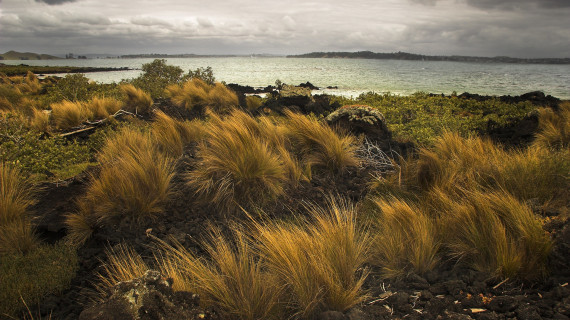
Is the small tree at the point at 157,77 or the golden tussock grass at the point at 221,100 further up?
the small tree at the point at 157,77

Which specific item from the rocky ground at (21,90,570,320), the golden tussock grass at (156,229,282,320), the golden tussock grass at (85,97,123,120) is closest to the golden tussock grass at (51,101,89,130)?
the golden tussock grass at (85,97,123,120)

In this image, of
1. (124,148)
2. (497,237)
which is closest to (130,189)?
(124,148)

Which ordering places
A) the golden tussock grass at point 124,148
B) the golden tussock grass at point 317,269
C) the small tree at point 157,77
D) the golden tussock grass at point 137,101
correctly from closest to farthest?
the golden tussock grass at point 317,269, the golden tussock grass at point 124,148, the golden tussock grass at point 137,101, the small tree at point 157,77

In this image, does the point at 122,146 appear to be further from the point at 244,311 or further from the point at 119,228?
the point at 244,311

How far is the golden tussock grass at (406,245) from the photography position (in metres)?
2.94

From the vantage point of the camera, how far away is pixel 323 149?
5.78 meters

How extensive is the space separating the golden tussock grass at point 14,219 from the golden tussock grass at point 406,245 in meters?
3.64

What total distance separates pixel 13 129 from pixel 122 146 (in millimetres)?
3137

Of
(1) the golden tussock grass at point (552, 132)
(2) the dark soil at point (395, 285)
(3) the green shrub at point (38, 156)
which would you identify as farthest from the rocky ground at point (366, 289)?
(1) the golden tussock grass at point (552, 132)

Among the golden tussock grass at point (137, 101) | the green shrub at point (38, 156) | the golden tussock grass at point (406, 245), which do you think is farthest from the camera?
the golden tussock grass at point (137, 101)

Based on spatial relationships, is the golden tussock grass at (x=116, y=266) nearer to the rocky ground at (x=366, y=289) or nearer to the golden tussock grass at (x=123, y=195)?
the rocky ground at (x=366, y=289)

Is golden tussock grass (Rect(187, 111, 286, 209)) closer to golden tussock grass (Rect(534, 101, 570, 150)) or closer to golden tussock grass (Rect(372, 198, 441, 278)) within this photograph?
golden tussock grass (Rect(372, 198, 441, 278))

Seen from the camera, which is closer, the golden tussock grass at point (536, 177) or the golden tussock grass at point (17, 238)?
the golden tussock grass at point (17, 238)

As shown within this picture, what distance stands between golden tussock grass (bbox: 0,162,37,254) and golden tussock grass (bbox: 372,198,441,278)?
12.0 feet
